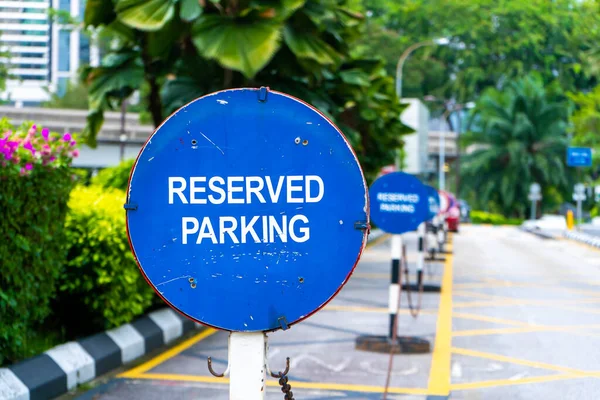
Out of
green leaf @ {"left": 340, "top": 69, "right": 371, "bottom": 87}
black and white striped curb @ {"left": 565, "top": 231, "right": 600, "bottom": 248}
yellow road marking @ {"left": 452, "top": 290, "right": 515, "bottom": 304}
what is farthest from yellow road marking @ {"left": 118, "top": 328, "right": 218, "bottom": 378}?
black and white striped curb @ {"left": 565, "top": 231, "right": 600, "bottom": 248}

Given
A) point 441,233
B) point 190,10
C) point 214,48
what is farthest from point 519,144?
point 214,48

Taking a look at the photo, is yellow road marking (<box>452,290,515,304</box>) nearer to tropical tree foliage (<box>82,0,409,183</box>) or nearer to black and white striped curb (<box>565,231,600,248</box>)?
tropical tree foliage (<box>82,0,409,183</box>)

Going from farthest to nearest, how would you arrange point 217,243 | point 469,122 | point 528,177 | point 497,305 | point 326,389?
point 469,122 → point 528,177 → point 497,305 → point 326,389 → point 217,243

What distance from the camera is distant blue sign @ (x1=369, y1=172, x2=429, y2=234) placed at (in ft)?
34.2

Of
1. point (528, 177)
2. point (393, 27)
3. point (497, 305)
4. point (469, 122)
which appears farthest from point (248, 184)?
point (393, 27)

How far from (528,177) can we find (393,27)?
1863 centimetres

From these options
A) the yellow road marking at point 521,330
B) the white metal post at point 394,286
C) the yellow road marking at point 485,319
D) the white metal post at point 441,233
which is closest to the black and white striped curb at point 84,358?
the white metal post at point 394,286

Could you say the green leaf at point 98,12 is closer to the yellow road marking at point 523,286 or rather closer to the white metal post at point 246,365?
the yellow road marking at point 523,286

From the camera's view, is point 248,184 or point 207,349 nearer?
point 248,184

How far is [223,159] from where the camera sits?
2934 mm

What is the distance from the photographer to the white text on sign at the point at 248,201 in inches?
113

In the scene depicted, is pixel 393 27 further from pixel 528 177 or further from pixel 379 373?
pixel 379 373

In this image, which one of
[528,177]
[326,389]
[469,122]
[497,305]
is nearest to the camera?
[326,389]

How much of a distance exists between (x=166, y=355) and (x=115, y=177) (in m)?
5.79
